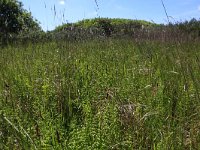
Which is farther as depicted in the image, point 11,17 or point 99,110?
point 11,17

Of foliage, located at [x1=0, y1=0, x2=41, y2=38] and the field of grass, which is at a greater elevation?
foliage, located at [x1=0, y1=0, x2=41, y2=38]

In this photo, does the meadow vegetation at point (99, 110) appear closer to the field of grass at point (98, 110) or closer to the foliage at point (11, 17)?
the field of grass at point (98, 110)

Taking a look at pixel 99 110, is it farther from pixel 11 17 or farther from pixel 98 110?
pixel 11 17

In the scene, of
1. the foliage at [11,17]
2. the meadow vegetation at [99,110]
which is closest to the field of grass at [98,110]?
the meadow vegetation at [99,110]

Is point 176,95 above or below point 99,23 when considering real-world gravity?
below

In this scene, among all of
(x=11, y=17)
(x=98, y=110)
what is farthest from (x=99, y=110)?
(x=11, y=17)

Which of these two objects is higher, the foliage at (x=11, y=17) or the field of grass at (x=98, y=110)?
the foliage at (x=11, y=17)

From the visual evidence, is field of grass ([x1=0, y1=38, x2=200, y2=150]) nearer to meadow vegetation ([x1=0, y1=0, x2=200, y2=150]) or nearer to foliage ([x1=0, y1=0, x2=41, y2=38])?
meadow vegetation ([x1=0, y1=0, x2=200, y2=150])

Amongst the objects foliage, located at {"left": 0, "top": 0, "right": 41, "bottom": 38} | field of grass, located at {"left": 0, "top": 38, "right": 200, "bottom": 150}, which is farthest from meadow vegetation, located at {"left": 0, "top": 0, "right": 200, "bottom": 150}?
foliage, located at {"left": 0, "top": 0, "right": 41, "bottom": 38}

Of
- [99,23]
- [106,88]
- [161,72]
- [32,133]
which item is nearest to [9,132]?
[32,133]

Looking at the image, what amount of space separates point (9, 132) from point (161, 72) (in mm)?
2037

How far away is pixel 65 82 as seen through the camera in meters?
3.89

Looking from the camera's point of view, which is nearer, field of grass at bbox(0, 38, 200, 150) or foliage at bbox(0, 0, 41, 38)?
field of grass at bbox(0, 38, 200, 150)

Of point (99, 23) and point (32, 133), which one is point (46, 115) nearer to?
point (32, 133)
